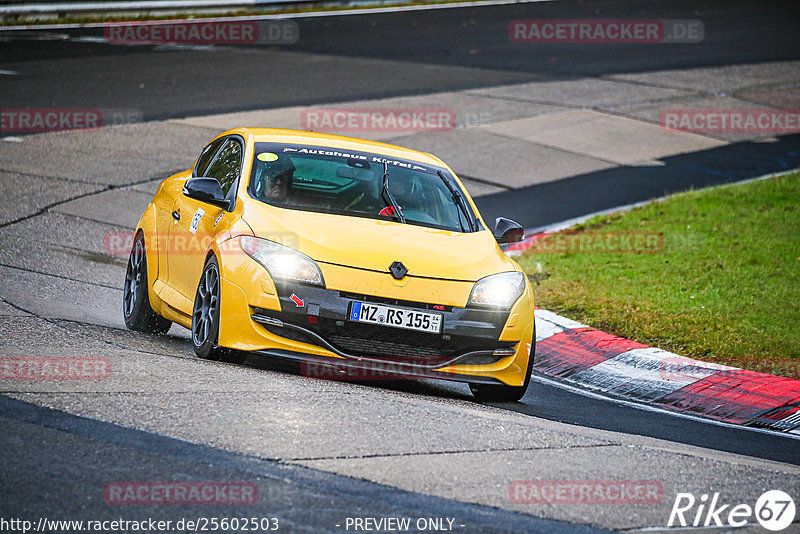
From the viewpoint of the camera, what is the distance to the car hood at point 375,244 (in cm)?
720

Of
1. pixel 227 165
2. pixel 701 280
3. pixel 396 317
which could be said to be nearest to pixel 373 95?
pixel 701 280

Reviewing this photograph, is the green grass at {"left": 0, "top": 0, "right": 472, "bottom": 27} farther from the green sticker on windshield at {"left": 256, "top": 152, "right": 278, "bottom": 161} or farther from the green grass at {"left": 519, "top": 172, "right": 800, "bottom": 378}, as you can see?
the green sticker on windshield at {"left": 256, "top": 152, "right": 278, "bottom": 161}

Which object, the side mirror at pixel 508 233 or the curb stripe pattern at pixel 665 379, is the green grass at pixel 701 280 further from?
the side mirror at pixel 508 233

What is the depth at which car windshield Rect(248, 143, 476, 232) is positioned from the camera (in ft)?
26.3

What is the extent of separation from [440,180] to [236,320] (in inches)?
90.4

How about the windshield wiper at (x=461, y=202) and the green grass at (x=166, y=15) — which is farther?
the green grass at (x=166, y=15)

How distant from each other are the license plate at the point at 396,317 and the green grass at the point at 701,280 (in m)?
2.77

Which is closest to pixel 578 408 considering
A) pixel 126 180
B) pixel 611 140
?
pixel 126 180

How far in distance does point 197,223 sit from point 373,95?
41.8 ft

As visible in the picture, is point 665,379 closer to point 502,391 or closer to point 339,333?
point 502,391

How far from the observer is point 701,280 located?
11102mm

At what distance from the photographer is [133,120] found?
17.9 metres

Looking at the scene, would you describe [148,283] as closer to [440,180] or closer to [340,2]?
[440,180]

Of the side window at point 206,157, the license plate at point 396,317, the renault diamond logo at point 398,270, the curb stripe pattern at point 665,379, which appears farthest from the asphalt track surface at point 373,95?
the side window at point 206,157
